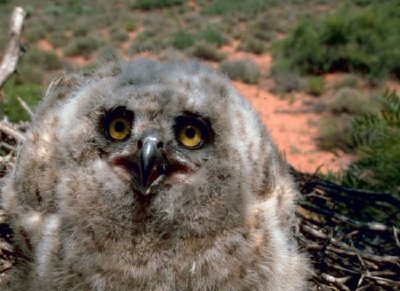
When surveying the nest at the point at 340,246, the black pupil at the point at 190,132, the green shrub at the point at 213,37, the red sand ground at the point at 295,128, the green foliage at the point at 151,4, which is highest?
the black pupil at the point at 190,132

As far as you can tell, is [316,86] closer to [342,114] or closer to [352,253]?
[342,114]

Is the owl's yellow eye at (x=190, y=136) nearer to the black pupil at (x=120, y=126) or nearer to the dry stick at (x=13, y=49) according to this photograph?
the black pupil at (x=120, y=126)

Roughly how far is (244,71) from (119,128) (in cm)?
1554

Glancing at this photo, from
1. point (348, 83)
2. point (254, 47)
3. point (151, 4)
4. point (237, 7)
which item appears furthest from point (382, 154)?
point (151, 4)

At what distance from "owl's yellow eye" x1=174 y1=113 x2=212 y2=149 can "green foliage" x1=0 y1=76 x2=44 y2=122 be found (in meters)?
1.97

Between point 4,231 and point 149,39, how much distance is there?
2138cm

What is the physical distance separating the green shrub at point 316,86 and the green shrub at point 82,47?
9.71 m

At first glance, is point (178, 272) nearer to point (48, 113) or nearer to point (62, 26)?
point (48, 113)

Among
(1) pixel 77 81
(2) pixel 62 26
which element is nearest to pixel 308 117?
(1) pixel 77 81

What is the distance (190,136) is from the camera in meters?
2.12

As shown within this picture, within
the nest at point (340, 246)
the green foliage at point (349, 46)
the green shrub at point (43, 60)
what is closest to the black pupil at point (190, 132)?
the nest at point (340, 246)

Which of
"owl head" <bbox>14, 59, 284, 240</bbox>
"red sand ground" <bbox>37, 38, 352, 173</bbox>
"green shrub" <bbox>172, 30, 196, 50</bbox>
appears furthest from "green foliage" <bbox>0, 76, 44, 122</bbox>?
"green shrub" <bbox>172, 30, 196, 50</bbox>

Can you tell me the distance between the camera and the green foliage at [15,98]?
7.53m

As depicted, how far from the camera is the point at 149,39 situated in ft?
76.5
